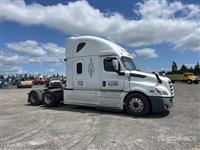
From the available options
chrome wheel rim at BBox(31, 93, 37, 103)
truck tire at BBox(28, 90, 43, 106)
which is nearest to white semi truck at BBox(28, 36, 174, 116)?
truck tire at BBox(28, 90, 43, 106)

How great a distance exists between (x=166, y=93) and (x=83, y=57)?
3.96 metres

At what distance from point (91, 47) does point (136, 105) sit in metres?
3.23

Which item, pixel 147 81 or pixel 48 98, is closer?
pixel 147 81

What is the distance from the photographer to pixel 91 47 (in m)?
10.8

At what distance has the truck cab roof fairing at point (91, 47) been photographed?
10375 millimetres

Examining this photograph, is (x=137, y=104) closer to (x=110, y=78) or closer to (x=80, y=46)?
(x=110, y=78)

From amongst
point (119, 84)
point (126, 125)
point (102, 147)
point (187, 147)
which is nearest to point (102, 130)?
point (126, 125)

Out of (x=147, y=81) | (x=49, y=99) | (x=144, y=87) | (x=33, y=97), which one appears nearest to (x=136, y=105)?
(x=144, y=87)

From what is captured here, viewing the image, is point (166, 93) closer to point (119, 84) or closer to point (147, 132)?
point (119, 84)

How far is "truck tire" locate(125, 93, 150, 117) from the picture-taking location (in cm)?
939

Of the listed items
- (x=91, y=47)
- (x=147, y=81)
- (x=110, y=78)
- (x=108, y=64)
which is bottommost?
(x=147, y=81)

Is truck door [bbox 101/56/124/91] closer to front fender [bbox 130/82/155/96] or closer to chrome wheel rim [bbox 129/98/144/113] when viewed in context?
front fender [bbox 130/82/155/96]

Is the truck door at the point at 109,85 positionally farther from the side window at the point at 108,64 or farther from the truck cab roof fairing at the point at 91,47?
the truck cab roof fairing at the point at 91,47

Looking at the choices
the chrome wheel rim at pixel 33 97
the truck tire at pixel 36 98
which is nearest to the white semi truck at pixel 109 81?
the truck tire at pixel 36 98
